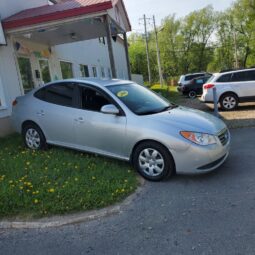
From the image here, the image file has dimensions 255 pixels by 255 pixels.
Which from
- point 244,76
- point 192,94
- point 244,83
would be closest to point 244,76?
point 244,76

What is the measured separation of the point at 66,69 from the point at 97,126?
9.58 metres

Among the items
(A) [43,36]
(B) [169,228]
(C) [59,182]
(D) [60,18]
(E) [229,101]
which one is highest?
(D) [60,18]

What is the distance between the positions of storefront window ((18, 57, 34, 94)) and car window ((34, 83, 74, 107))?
4.19 metres

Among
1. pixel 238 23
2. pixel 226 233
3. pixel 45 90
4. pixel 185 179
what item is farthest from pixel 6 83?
pixel 238 23

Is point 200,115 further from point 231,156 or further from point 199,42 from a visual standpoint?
point 199,42

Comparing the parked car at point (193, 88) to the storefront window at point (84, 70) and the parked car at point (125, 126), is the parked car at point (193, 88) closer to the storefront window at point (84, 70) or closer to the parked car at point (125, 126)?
the storefront window at point (84, 70)

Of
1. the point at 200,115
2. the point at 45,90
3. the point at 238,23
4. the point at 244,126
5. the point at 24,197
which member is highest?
the point at 238,23

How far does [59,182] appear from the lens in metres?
5.02

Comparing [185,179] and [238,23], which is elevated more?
[238,23]

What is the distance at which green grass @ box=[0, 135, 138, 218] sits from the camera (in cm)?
435

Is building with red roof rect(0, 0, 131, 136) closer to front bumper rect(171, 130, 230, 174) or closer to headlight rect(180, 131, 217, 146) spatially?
headlight rect(180, 131, 217, 146)

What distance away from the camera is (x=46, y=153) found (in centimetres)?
651

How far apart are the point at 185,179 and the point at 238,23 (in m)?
54.0

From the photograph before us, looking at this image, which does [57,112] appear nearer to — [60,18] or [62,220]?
[62,220]
